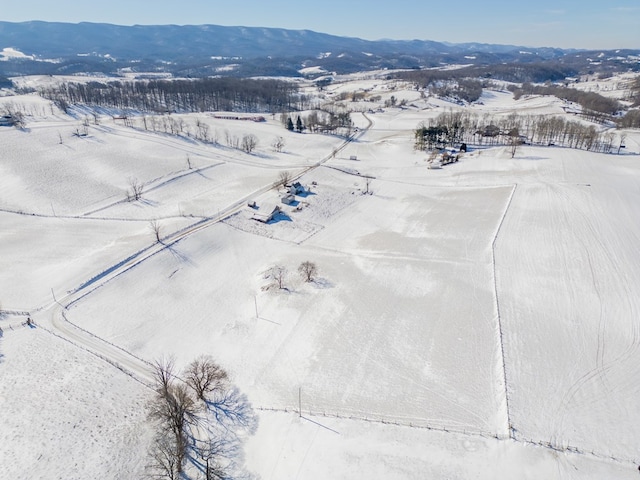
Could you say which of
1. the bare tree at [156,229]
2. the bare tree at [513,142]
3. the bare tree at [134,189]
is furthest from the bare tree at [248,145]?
the bare tree at [513,142]

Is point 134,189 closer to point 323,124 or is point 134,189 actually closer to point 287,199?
point 287,199

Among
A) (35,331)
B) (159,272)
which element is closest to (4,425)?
(35,331)

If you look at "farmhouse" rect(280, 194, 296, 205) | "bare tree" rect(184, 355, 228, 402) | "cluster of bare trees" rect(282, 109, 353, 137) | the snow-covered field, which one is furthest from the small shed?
"cluster of bare trees" rect(282, 109, 353, 137)

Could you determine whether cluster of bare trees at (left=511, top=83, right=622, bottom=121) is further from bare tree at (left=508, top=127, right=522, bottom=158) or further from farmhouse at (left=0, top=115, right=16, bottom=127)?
farmhouse at (left=0, top=115, right=16, bottom=127)

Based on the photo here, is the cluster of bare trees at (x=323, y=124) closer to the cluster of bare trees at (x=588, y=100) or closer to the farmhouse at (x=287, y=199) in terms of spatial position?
the farmhouse at (x=287, y=199)

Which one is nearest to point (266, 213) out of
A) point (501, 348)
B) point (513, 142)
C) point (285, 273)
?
point (285, 273)
